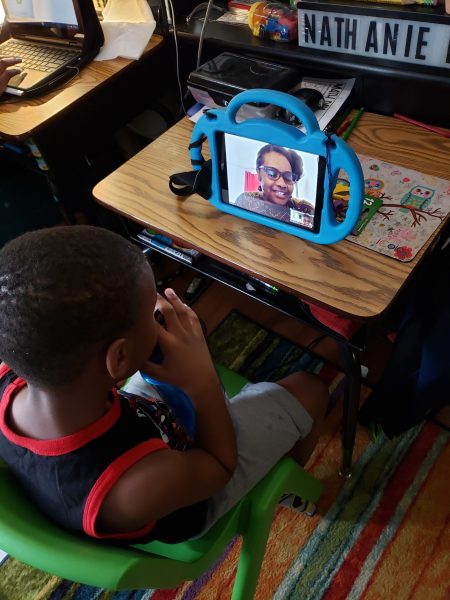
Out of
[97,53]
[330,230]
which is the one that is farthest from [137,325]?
[97,53]

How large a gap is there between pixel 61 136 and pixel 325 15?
703 millimetres

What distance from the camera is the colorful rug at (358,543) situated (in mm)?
1140

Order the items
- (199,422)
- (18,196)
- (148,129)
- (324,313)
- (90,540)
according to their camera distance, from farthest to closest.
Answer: (148,129) < (18,196) < (324,313) < (199,422) < (90,540)

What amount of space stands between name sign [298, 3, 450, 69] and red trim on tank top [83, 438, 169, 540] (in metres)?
0.92

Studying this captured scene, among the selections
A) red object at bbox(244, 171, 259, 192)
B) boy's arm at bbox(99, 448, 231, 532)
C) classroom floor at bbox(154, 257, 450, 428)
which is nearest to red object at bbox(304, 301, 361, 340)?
red object at bbox(244, 171, 259, 192)

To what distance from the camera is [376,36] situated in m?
1.02

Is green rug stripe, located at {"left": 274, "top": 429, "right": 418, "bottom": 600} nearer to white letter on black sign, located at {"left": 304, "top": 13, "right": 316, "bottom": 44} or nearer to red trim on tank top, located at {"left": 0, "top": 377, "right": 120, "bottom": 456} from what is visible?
red trim on tank top, located at {"left": 0, "top": 377, "right": 120, "bottom": 456}

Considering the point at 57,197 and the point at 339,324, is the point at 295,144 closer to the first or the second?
the point at 339,324

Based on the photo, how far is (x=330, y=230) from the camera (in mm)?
828

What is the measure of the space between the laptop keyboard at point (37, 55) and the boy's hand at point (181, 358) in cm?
91

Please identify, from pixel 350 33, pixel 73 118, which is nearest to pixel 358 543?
pixel 350 33

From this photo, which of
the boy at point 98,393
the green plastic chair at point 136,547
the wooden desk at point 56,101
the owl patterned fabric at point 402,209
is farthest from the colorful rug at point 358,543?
the wooden desk at point 56,101

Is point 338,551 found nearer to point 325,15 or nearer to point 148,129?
point 325,15

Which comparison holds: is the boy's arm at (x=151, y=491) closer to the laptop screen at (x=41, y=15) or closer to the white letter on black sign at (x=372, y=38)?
the white letter on black sign at (x=372, y=38)
